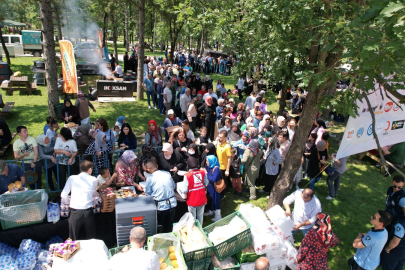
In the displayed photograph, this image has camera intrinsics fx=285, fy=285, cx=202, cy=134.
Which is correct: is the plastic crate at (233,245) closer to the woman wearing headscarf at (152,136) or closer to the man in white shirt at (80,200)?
the man in white shirt at (80,200)

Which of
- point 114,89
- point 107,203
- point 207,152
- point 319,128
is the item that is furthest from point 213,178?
point 114,89

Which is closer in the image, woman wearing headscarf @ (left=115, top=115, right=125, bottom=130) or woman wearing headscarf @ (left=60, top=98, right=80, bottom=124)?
woman wearing headscarf @ (left=115, top=115, right=125, bottom=130)

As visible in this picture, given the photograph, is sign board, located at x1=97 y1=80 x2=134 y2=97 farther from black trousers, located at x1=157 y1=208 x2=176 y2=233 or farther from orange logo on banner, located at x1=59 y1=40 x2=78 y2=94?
black trousers, located at x1=157 y1=208 x2=176 y2=233

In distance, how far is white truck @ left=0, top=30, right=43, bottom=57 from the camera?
24.8 m

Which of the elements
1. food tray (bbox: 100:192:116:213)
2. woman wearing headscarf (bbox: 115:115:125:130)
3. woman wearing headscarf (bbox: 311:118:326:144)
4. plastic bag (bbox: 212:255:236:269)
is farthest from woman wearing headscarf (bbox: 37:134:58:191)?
woman wearing headscarf (bbox: 311:118:326:144)

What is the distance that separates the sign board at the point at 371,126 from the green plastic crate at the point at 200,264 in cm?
310

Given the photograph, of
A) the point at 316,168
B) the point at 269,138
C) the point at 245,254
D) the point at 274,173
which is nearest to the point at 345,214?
the point at 316,168

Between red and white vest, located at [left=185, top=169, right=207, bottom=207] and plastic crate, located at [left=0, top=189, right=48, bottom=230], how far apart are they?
2.44 meters

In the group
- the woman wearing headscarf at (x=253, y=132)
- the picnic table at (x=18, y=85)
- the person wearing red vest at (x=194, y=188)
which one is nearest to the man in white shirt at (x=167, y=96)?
the woman wearing headscarf at (x=253, y=132)

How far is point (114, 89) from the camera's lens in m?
14.3

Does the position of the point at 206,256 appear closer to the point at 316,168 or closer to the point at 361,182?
the point at 316,168

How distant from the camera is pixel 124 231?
464 centimetres

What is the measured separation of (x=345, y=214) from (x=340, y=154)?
237 centimetres

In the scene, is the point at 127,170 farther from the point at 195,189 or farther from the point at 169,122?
the point at 169,122
